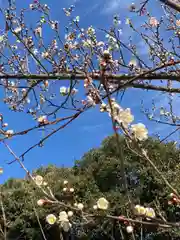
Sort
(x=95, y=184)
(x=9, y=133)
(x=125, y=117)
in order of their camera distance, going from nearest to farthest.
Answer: (x=125, y=117)
(x=9, y=133)
(x=95, y=184)

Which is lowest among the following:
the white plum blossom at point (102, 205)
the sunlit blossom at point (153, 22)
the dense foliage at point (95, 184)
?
the white plum blossom at point (102, 205)

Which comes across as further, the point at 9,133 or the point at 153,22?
the point at 153,22

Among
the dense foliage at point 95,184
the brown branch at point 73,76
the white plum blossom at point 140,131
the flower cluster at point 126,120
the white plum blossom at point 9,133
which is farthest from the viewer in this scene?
the dense foliage at point 95,184

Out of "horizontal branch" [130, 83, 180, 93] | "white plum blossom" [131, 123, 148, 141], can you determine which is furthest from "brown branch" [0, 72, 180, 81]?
"white plum blossom" [131, 123, 148, 141]

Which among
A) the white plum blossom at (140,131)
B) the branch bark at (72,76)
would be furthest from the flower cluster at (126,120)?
the branch bark at (72,76)

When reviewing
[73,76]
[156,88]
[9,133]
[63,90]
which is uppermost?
[63,90]

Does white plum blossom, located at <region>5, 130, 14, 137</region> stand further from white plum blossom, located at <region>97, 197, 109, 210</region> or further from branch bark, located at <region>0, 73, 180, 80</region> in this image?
white plum blossom, located at <region>97, 197, 109, 210</region>

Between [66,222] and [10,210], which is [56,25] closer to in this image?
[66,222]

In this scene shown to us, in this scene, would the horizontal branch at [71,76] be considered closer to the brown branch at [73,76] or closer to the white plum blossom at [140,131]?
the brown branch at [73,76]

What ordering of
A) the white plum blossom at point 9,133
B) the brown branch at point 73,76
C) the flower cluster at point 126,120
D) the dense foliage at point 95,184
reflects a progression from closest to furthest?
the flower cluster at point 126,120 → the white plum blossom at point 9,133 → the brown branch at point 73,76 → the dense foliage at point 95,184

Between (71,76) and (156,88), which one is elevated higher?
(71,76)

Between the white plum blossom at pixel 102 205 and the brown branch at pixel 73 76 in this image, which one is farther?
the brown branch at pixel 73 76

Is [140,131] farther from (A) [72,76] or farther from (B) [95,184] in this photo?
(B) [95,184]

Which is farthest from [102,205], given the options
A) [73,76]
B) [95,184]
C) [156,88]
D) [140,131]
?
[95,184]
